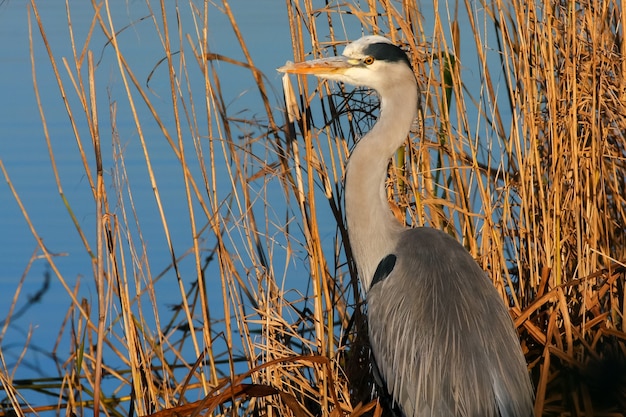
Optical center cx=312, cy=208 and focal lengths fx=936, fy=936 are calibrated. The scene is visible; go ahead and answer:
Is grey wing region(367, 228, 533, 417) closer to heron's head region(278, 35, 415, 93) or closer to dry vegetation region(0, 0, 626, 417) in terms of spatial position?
dry vegetation region(0, 0, 626, 417)

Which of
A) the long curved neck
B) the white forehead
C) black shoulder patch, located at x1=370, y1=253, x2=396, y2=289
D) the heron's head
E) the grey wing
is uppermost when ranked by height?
the white forehead

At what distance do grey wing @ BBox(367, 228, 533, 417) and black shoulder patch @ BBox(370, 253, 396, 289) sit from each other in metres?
0.02

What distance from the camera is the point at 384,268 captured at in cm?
234

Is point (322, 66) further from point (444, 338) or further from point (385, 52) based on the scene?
point (444, 338)

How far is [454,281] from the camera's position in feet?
7.14

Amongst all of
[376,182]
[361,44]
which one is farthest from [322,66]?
[376,182]

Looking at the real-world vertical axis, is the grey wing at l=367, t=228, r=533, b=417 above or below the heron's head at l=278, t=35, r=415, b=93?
below

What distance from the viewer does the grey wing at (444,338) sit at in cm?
209

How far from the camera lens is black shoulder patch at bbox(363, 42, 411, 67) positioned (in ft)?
7.49

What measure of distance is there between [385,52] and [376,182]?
32 centimetres

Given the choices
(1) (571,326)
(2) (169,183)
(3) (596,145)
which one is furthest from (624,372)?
(2) (169,183)

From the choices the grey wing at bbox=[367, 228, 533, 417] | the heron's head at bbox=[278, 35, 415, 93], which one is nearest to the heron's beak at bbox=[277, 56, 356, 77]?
the heron's head at bbox=[278, 35, 415, 93]

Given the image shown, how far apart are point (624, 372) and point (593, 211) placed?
160 cm

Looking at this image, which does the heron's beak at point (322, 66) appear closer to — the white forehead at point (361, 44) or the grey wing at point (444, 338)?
the white forehead at point (361, 44)
